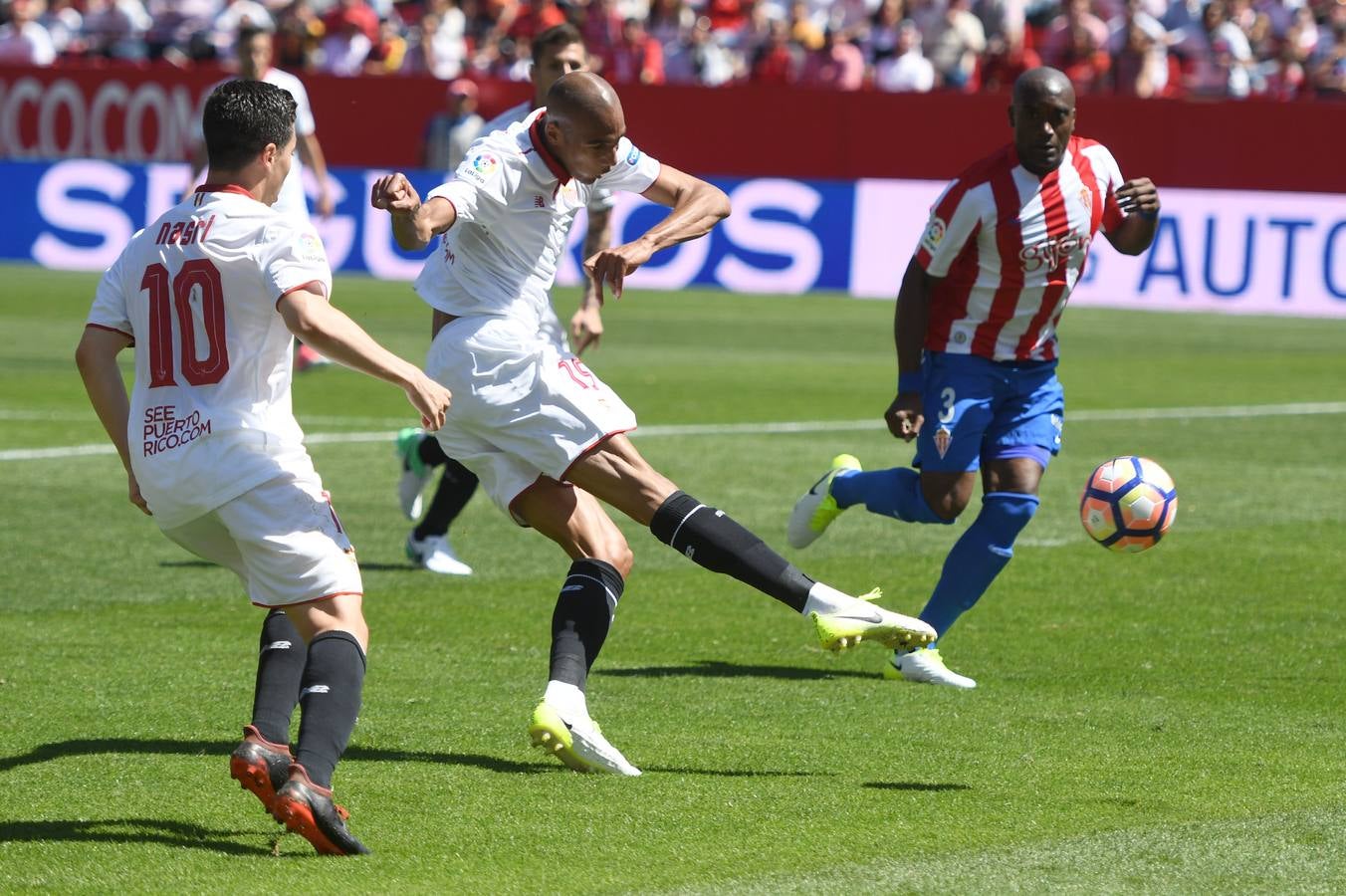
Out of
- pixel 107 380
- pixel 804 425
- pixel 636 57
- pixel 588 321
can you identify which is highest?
pixel 107 380

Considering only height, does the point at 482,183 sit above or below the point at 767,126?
above

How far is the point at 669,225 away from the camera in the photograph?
6.12 m

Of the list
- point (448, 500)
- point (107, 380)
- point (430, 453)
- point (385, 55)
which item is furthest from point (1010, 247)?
point (385, 55)

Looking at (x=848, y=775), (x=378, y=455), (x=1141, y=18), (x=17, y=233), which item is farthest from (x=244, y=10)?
(x=848, y=775)

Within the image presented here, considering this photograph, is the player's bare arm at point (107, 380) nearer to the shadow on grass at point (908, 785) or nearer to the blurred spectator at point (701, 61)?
the shadow on grass at point (908, 785)

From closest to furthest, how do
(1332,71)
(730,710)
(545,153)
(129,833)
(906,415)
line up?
(129,833) < (545,153) < (730,710) < (906,415) < (1332,71)

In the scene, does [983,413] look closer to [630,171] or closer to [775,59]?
[630,171]

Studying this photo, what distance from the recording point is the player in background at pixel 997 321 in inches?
283

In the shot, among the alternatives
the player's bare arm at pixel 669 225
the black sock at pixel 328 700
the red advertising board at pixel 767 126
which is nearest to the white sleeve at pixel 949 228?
the player's bare arm at pixel 669 225

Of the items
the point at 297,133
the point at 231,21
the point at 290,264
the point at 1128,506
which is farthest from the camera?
the point at 231,21

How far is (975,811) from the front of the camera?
531 centimetres

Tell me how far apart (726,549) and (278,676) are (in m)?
1.34

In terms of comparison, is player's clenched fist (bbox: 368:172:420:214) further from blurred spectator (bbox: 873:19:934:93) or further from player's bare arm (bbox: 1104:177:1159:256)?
blurred spectator (bbox: 873:19:934:93)

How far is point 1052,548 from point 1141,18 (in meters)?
18.2
